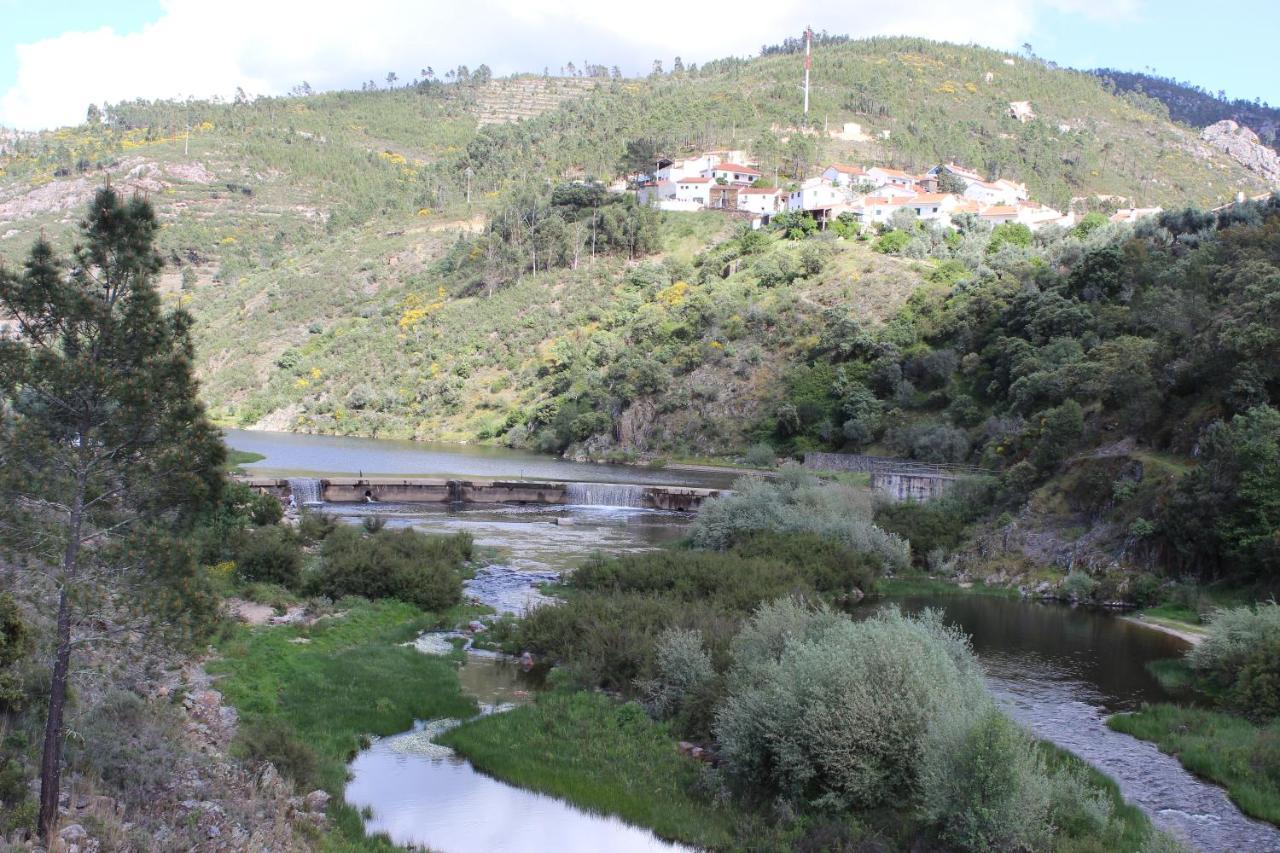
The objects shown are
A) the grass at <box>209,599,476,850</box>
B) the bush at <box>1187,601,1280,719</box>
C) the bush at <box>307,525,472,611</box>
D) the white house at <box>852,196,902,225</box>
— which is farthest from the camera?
the white house at <box>852,196,902,225</box>

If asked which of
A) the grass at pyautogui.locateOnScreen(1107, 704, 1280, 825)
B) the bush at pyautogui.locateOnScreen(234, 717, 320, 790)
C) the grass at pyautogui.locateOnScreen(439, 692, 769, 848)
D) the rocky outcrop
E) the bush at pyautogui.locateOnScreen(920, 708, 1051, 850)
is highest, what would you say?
the rocky outcrop

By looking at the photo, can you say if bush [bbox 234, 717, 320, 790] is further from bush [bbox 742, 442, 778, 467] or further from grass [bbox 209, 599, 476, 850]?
bush [bbox 742, 442, 778, 467]

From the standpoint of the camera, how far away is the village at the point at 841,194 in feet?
319

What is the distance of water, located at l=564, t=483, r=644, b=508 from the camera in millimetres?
46094

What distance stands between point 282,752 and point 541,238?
96.6m

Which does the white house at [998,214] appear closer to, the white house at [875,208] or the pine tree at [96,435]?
the white house at [875,208]

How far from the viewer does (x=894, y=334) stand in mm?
65875

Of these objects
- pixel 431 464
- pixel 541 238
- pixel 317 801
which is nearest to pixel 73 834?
pixel 317 801

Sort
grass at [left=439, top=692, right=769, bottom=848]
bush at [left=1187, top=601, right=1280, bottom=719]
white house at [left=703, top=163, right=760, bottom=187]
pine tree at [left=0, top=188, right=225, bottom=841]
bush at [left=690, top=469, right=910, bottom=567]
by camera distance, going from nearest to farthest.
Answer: pine tree at [left=0, top=188, right=225, bottom=841], grass at [left=439, top=692, right=769, bottom=848], bush at [left=1187, top=601, right=1280, bottom=719], bush at [left=690, top=469, right=910, bottom=567], white house at [left=703, top=163, right=760, bottom=187]

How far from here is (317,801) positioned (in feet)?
36.2

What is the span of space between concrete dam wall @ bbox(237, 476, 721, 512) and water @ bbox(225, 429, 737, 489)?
260 centimetres

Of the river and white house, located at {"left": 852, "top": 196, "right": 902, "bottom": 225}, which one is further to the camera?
white house, located at {"left": 852, "top": 196, "right": 902, "bottom": 225}

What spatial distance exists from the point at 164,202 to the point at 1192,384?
154082mm

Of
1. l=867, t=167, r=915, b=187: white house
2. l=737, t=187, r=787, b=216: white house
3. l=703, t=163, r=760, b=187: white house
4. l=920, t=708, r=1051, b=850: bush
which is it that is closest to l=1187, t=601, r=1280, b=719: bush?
l=920, t=708, r=1051, b=850: bush
